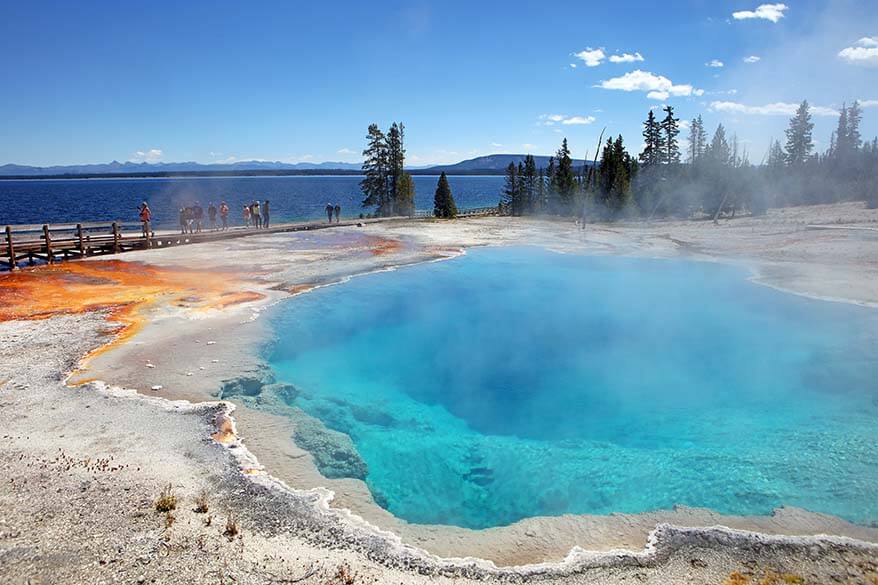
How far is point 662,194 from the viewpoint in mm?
52688

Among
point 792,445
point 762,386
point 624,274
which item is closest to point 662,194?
point 624,274

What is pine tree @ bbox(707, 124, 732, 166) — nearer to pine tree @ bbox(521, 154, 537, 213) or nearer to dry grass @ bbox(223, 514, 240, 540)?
pine tree @ bbox(521, 154, 537, 213)

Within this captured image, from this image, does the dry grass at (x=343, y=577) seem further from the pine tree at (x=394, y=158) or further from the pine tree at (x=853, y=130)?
the pine tree at (x=853, y=130)

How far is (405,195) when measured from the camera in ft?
171

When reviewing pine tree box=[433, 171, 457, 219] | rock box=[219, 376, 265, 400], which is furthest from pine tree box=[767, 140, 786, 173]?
rock box=[219, 376, 265, 400]

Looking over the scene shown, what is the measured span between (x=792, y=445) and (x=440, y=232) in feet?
98.4

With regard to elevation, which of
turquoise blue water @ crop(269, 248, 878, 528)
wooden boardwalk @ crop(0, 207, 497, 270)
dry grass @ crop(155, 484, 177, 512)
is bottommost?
turquoise blue water @ crop(269, 248, 878, 528)

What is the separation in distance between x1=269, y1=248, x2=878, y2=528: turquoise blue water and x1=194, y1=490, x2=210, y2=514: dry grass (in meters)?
2.34

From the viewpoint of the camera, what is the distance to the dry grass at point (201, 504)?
6375mm

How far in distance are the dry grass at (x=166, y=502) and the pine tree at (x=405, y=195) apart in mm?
46735

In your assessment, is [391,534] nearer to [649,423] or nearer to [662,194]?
[649,423]

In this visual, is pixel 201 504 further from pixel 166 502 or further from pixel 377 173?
pixel 377 173

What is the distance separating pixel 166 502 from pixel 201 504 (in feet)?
1.30

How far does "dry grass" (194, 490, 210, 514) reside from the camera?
6375 mm
